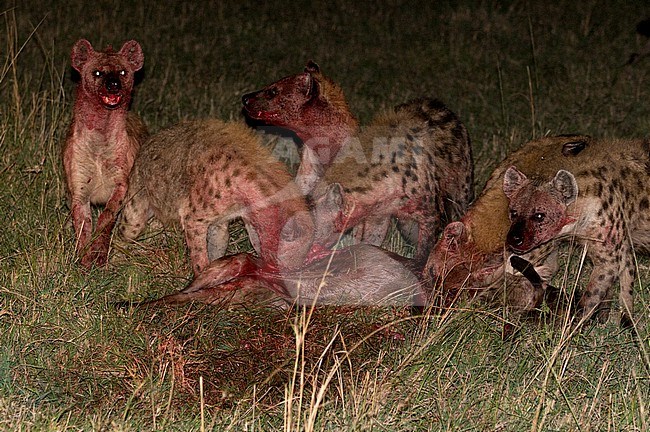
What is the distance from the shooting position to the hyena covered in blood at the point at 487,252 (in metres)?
Answer: 5.21

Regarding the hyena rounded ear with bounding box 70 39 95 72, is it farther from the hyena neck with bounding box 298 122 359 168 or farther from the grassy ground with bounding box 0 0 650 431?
the hyena neck with bounding box 298 122 359 168

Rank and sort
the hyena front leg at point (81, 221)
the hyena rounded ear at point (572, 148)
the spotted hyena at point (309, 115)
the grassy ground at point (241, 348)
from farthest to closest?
the spotted hyena at point (309, 115) → the hyena front leg at point (81, 221) → the hyena rounded ear at point (572, 148) → the grassy ground at point (241, 348)

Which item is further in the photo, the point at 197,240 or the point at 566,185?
the point at 197,240

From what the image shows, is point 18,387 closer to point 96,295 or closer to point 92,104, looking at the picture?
point 96,295

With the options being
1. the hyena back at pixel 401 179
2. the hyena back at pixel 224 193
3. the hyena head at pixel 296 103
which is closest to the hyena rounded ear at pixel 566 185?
the hyena back at pixel 401 179

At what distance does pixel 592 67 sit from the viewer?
9.95 metres

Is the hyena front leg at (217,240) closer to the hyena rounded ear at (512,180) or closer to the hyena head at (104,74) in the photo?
the hyena head at (104,74)

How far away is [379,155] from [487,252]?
0.93m

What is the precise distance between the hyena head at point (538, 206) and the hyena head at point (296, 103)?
1.34 meters

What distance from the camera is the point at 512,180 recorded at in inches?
208

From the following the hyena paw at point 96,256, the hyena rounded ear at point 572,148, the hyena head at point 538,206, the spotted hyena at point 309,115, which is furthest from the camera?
the spotted hyena at point 309,115

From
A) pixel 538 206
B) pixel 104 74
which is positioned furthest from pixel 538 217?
pixel 104 74

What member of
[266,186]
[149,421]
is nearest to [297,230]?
[266,186]

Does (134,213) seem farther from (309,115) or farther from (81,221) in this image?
(309,115)
